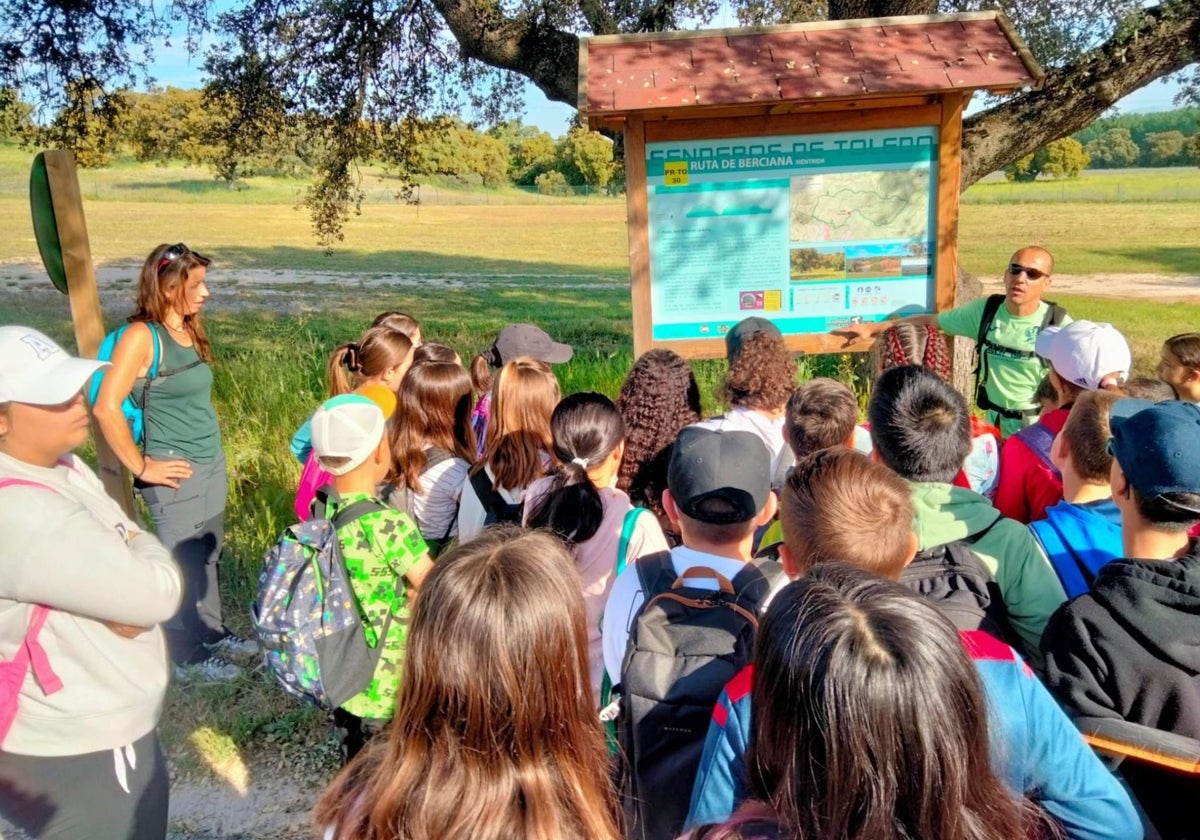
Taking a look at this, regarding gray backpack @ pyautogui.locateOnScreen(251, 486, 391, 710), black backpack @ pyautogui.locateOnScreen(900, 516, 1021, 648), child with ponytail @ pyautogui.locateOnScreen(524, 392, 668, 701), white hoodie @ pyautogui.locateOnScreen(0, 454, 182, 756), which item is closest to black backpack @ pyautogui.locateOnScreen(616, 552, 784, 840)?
black backpack @ pyautogui.locateOnScreen(900, 516, 1021, 648)

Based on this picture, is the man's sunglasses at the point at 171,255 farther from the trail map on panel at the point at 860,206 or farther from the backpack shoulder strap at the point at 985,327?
the backpack shoulder strap at the point at 985,327

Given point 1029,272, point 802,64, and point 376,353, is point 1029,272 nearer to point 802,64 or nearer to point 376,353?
point 802,64

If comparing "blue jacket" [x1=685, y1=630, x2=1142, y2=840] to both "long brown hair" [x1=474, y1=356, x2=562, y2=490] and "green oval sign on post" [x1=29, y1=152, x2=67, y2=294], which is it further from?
"green oval sign on post" [x1=29, y1=152, x2=67, y2=294]

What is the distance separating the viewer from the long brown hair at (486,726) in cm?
153

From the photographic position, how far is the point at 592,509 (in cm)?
285

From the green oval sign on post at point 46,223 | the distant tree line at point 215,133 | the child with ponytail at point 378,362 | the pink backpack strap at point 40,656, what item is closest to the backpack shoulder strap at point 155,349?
the green oval sign on post at point 46,223

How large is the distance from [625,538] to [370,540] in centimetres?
Answer: 76

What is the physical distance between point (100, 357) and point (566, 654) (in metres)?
3.35

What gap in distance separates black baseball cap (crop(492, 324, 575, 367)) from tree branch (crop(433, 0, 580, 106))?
4.95m

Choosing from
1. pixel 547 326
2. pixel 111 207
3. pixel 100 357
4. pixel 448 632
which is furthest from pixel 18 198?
pixel 448 632

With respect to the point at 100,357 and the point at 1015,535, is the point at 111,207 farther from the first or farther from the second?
the point at 1015,535

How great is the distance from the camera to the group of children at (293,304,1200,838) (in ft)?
4.99

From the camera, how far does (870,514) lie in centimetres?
208

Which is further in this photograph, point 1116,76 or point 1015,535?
point 1116,76
